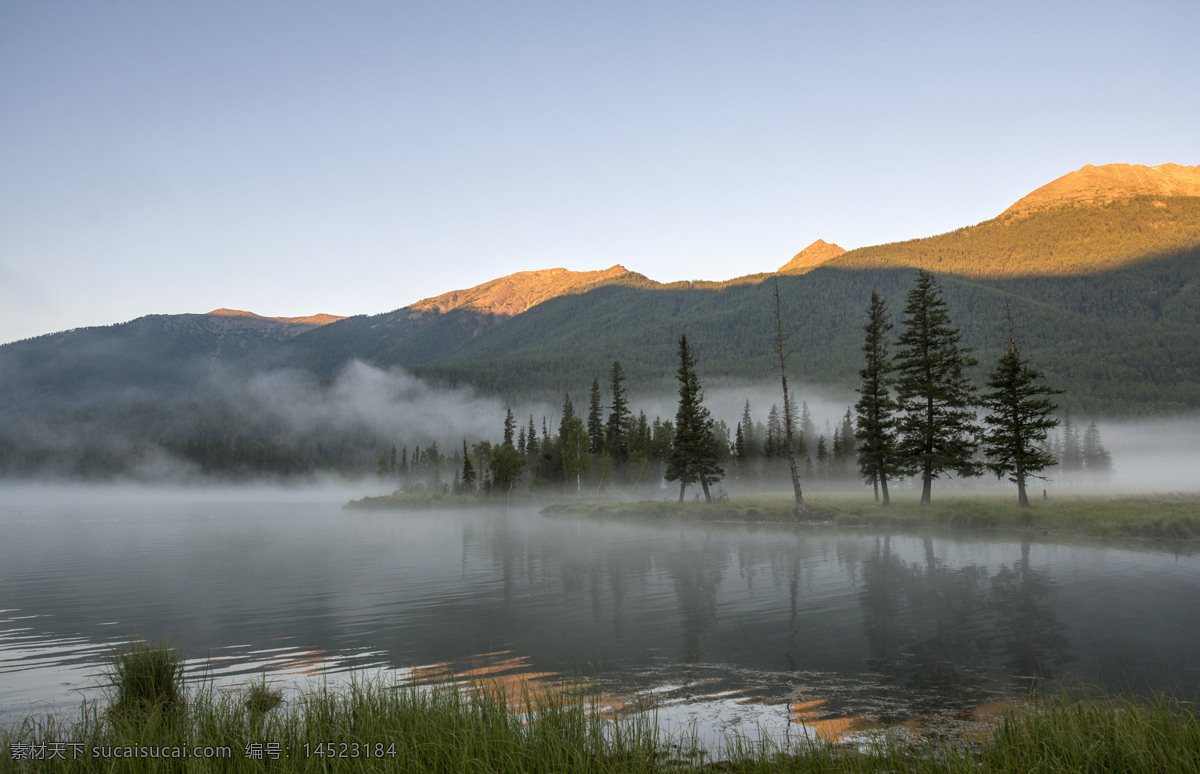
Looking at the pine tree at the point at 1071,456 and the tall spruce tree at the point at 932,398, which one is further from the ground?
the tall spruce tree at the point at 932,398

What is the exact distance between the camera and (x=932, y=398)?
2002 inches

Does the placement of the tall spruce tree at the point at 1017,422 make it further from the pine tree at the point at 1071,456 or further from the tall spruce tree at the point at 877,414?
the pine tree at the point at 1071,456

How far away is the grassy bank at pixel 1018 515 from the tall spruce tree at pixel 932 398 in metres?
3.30

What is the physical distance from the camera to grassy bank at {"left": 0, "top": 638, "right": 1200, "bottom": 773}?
670 cm

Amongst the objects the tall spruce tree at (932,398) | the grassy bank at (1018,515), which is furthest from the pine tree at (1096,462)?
the tall spruce tree at (932,398)

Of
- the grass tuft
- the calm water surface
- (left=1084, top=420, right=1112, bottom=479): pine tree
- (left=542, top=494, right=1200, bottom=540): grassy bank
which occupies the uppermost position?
the grass tuft

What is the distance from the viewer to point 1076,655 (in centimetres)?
1397

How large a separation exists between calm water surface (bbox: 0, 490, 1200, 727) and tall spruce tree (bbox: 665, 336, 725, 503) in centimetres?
3092

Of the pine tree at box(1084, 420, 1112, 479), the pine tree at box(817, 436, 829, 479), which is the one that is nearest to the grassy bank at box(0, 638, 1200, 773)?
the pine tree at box(817, 436, 829, 479)

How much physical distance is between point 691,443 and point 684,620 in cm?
5237

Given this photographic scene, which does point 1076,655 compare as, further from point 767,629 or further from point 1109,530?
point 1109,530

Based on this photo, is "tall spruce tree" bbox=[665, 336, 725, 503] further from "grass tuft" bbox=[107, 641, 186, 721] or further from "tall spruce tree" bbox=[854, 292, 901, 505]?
"grass tuft" bbox=[107, 641, 186, 721]

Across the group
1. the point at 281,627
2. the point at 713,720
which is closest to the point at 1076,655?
the point at 713,720

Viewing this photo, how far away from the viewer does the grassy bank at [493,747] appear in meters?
6.70
